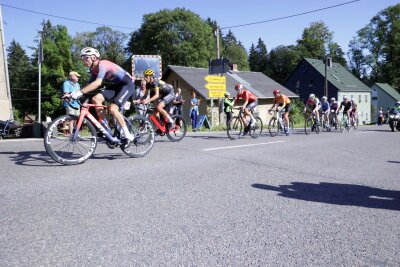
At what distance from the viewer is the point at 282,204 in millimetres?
4336

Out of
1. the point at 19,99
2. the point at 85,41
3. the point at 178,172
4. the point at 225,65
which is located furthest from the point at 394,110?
the point at 85,41

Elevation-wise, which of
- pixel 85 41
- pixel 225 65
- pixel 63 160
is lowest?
pixel 63 160

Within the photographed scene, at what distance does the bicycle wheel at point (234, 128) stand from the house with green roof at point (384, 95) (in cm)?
7435

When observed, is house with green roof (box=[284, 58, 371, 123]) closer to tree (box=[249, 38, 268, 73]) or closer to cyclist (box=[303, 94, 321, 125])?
tree (box=[249, 38, 268, 73])

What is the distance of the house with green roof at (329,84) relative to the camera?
64.9 metres

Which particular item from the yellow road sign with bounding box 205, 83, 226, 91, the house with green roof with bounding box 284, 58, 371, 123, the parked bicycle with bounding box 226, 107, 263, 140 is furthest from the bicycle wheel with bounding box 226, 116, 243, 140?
the house with green roof with bounding box 284, 58, 371, 123

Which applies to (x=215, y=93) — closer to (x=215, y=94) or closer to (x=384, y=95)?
(x=215, y=94)

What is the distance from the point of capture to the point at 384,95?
7900 cm

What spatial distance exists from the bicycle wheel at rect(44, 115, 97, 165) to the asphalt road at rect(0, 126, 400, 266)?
266 millimetres

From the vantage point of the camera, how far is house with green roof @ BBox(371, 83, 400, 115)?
77.7 metres

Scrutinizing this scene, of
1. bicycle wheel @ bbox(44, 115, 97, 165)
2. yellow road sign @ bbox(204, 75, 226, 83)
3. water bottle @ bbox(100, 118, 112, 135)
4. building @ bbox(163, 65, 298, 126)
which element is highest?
building @ bbox(163, 65, 298, 126)

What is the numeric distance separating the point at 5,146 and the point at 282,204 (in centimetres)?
709

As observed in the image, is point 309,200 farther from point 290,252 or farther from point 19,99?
point 19,99

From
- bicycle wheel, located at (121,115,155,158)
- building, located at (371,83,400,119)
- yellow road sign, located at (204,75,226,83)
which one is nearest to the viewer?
bicycle wheel, located at (121,115,155,158)
